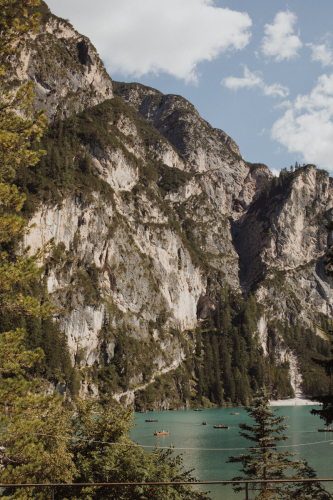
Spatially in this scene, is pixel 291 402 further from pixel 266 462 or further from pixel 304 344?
pixel 266 462

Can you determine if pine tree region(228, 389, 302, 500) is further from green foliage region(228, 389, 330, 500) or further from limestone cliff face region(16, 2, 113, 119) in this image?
limestone cliff face region(16, 2, 113, 119)

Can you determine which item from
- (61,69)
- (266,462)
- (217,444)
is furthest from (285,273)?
(266,462)

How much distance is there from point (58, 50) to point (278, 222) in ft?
420

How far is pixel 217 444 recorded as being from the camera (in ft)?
185

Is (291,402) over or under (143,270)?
under

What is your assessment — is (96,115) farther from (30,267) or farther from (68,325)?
(30,267)

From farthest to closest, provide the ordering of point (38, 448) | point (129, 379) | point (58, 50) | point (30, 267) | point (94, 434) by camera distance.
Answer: point (58, 50) < point (129, 379) < point (94, 434) < point (30, 267) < point (38, 448)

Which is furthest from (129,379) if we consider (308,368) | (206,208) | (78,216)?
(206,208)

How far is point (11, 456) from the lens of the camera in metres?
11.1

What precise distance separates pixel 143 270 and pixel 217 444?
79.9m

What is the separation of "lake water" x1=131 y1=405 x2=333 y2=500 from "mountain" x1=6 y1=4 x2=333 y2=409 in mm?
25320

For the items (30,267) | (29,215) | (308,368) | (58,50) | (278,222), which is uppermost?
(58,50)

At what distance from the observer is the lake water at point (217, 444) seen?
128 feet

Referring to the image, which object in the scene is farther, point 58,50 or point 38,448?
point 58,50
